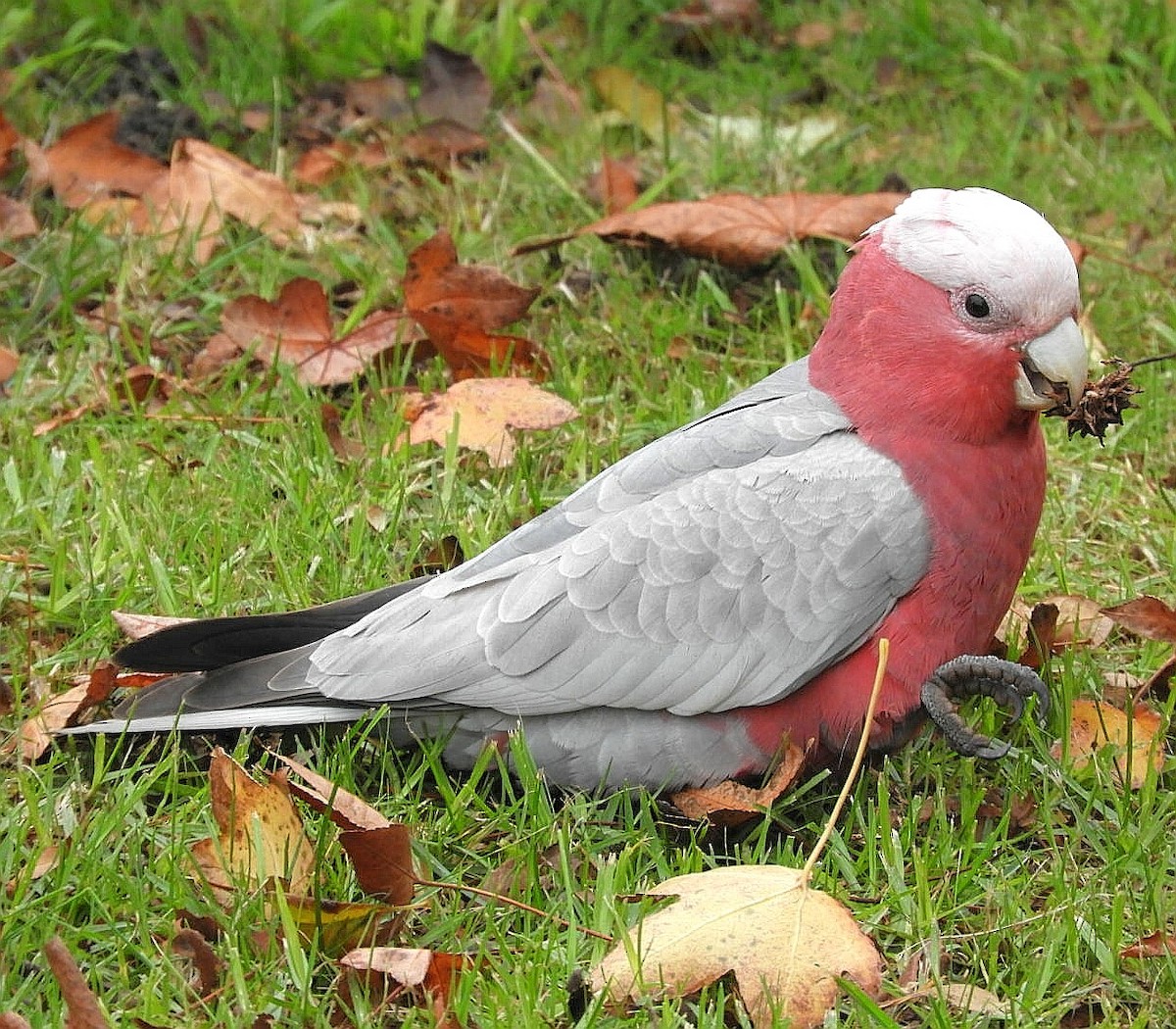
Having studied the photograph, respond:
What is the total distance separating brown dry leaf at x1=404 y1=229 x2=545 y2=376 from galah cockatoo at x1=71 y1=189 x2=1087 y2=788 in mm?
1120

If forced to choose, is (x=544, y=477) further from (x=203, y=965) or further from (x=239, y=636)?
(x=203, y=965)

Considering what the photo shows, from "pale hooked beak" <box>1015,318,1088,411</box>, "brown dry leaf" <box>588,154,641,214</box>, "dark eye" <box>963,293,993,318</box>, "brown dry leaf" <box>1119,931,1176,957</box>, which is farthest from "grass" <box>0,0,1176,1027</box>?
"dark eye" <box>963,293,993,318</box>

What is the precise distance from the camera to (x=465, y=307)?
358 cm

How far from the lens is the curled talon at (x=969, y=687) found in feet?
7.95

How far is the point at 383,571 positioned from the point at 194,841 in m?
0.78

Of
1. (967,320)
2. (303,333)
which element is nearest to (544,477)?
(303,333)

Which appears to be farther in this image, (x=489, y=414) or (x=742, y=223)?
(x=742, y=223)

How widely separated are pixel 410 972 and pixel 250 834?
0.36 metres

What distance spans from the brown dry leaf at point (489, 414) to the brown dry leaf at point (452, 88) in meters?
1.49

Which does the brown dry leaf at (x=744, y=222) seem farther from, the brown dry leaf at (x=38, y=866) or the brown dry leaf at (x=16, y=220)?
the brown dry leaf at (x=38, y=866)

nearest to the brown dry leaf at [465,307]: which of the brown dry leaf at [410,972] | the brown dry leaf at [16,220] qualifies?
the brown dry leaf at [16,220]

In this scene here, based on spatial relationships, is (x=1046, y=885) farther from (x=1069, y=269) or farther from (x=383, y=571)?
(x=383, y=571)

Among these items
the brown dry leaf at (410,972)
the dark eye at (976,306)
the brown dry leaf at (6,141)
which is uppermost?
the dark eye at (976,306)

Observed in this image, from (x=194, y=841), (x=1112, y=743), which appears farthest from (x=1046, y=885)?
(x=194, y=841)
